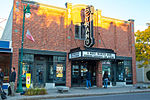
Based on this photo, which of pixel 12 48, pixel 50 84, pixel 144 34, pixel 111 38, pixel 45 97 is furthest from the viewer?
pixel 144 34

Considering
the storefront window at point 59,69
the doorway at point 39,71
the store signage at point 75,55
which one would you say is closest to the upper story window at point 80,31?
the store signage at point 75,55

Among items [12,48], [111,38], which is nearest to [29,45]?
[12,48]

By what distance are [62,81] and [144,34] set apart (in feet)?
48.6

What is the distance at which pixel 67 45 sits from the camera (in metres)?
19.5

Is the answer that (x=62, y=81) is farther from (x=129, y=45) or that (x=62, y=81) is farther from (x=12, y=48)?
(x=129, y=45)

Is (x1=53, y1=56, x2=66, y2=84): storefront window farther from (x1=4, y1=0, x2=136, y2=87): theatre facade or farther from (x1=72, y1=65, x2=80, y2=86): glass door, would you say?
(x1=72, y1=65, x2=80, y2=86): glass door

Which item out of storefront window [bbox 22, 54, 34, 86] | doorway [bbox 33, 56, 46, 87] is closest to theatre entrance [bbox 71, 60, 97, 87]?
doorway [bbox 33, 56, 46, 87]

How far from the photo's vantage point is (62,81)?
18891 mm

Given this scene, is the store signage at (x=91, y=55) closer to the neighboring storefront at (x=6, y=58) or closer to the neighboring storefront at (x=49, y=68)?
the neighboring storefront at (x=49, y=68)

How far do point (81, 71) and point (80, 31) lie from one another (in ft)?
15.3

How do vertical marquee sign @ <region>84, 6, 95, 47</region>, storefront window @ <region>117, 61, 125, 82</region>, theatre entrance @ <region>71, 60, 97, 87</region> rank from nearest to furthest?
1. vertical marquee sign @ <region>84, 6, 95, 47</region>
2. theatre entrance @ <region>71, 60, 97, 87</region>
3. storefront window @ <region>117, 61, 125, 82</region>

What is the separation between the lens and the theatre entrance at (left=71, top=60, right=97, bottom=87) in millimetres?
20453

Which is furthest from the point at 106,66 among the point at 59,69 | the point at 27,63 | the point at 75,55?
the point at 27,63

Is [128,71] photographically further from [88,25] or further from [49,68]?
[49,68]
